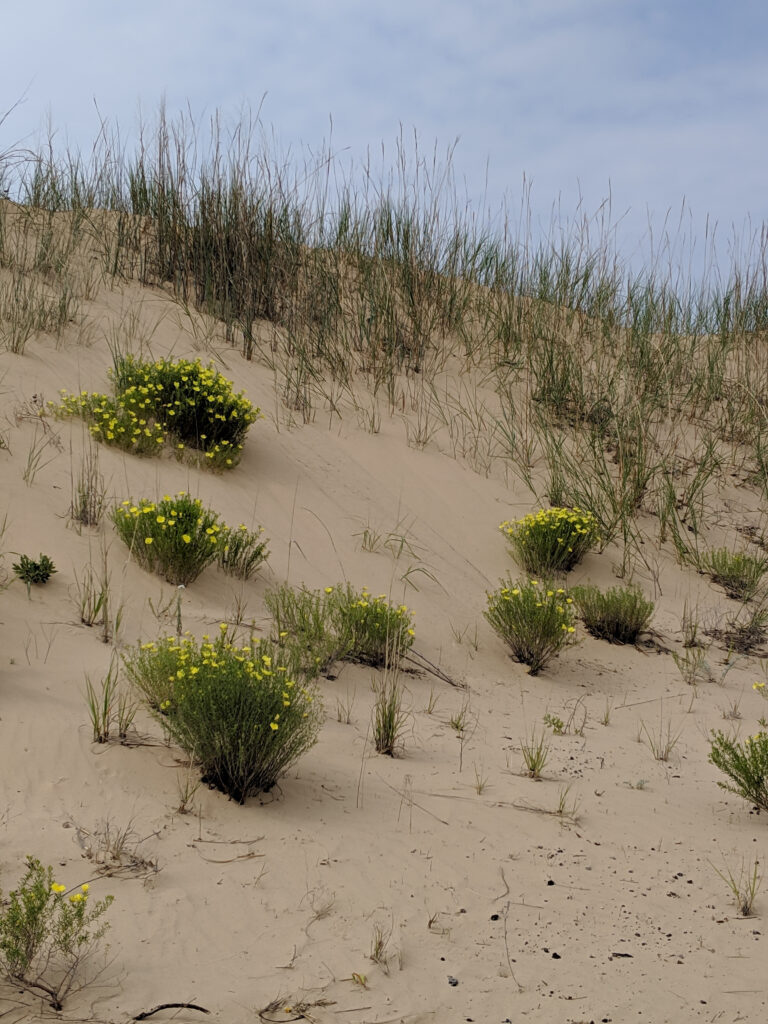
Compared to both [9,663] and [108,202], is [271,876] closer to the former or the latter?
[9,663]

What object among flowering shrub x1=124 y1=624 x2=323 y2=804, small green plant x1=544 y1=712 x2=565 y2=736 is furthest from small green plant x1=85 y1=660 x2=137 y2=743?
small green plant x1=544 y1=712 x2=565 y2=736

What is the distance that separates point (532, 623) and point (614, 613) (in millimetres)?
966

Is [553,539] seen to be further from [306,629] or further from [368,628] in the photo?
[306,629]

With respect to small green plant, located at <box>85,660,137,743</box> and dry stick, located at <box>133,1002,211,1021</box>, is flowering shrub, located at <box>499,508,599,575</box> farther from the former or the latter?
dry stick, located at <box>133,1002,211,1021</box>

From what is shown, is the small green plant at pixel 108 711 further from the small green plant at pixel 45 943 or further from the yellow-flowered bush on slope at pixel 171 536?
the yellow-flowered bush on slope at pixel 171 536

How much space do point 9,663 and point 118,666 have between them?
50cm

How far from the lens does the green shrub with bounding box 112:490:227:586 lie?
555 cm

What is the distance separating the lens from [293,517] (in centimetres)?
702

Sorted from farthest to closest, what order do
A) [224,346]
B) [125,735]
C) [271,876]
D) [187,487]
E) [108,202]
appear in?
[108,202] < [224,346] < [187,487] < [125,735] < [271,876]

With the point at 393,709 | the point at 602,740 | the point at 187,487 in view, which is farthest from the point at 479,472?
the point at 393,709

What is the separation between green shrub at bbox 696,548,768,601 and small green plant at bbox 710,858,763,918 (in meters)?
4.20

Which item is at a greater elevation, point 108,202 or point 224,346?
point 108,202

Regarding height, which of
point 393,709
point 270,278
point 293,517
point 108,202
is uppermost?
point 108,202

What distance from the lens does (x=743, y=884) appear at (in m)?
3.42
